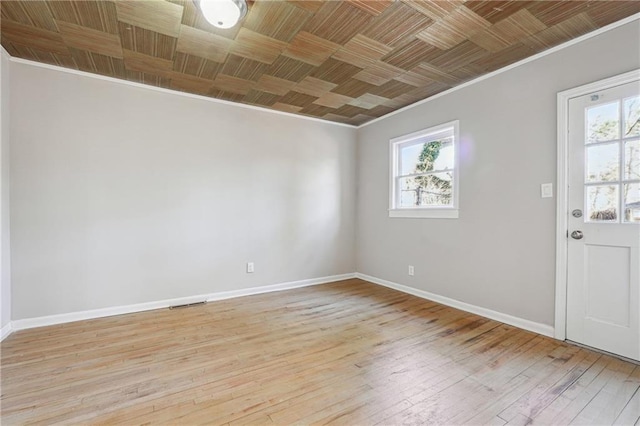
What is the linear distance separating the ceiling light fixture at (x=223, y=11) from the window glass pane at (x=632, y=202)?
3076 mm

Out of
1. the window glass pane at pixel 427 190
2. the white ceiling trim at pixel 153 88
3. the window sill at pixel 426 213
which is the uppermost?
the white ceiling trim at pixel 153 88

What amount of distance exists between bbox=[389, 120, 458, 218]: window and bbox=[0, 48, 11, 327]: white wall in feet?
13.7

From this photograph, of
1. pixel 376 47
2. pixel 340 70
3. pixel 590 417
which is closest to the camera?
pixel 590 417

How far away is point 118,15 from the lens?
2088mm

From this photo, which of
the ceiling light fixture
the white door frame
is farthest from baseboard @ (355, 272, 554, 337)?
the ceiling light fixture

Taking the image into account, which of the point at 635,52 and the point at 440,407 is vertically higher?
the point at 635,52

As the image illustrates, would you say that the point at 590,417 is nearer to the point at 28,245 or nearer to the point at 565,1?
the point at 565,1

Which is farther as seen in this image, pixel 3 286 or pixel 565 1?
pixel 3 286

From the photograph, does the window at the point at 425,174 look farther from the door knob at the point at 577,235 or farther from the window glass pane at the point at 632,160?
the window glass pane at the point at 632,160

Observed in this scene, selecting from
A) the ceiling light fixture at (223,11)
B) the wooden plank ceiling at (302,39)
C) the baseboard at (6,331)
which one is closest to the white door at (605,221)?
the wooden plank ceiling at (302,39)

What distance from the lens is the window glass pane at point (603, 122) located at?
2.21m

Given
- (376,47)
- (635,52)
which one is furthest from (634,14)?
(376,47)

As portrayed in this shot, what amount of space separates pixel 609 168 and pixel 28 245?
5.11m

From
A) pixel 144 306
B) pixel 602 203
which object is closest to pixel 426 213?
pixel 602 203
